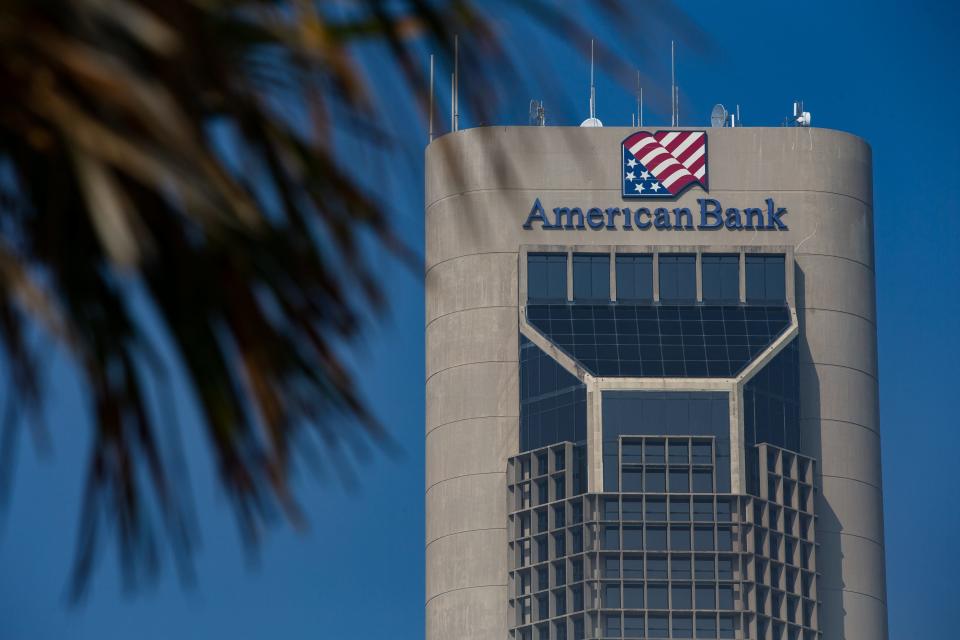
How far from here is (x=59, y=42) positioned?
27.7ft

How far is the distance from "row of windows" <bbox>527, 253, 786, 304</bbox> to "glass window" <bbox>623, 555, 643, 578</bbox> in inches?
699

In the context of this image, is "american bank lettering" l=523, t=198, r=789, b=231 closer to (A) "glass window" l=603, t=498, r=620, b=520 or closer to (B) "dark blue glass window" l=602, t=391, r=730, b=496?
(B) "dark blue glass window" l=602, t=391, r=730, b=496

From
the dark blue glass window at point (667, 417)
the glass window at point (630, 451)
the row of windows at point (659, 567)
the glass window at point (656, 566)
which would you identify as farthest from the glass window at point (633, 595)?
the glass window at point (630, 451)

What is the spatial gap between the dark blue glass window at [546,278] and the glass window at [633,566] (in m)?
18.3

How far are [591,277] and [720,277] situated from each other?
886cm

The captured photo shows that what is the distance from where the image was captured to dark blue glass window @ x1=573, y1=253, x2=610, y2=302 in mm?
168625

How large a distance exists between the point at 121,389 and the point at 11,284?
922 millimetres

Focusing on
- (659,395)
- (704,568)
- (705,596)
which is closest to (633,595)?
(705,596)

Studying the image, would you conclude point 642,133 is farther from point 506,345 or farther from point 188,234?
point 188,234

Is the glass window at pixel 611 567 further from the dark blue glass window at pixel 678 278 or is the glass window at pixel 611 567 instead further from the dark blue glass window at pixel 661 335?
the dark blue glass window at pixel 678 278

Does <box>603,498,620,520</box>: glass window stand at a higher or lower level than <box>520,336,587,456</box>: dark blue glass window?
lower

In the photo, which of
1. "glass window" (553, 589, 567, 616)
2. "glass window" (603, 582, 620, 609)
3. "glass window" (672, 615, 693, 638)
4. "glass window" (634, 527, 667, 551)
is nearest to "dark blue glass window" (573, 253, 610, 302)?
"glass window" (634, 527, 667, 551)

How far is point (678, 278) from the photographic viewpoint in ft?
557

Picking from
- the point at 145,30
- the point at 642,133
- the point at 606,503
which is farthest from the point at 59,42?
the point at 642,133
